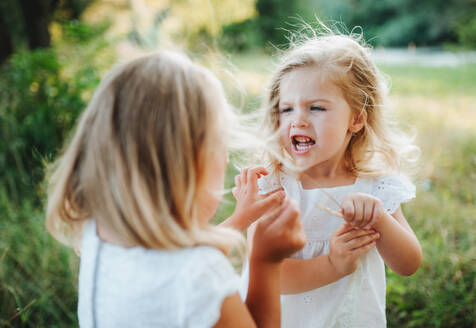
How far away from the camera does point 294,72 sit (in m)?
1.71

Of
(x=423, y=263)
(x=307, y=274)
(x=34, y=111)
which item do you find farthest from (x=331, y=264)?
(x=34, y=111)

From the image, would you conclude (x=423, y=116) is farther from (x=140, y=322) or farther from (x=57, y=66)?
(x=140, y=322)

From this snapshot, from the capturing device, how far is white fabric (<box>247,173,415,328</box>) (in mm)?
1722

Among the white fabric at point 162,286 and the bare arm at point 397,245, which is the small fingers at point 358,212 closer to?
the bare arm at point 397,245

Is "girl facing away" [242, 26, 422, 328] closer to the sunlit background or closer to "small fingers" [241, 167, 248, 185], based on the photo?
"small fingers" [241, 167, 248, 185]

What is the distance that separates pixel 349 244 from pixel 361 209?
0.22m

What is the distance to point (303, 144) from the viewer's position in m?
1.69

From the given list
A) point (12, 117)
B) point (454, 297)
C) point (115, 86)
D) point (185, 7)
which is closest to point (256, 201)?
point (115, 86)

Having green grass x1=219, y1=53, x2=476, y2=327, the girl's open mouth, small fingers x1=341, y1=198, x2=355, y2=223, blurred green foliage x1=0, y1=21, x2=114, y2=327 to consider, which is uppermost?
the girl's open mouth

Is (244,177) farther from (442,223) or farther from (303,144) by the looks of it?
(442,223)

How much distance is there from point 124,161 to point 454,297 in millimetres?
2306

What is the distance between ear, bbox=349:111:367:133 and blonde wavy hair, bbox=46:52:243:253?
85 centimetres

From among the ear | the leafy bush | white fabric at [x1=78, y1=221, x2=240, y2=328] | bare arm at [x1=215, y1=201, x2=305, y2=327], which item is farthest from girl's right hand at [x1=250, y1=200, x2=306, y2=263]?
the leafy bush

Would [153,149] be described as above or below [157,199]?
→ above
